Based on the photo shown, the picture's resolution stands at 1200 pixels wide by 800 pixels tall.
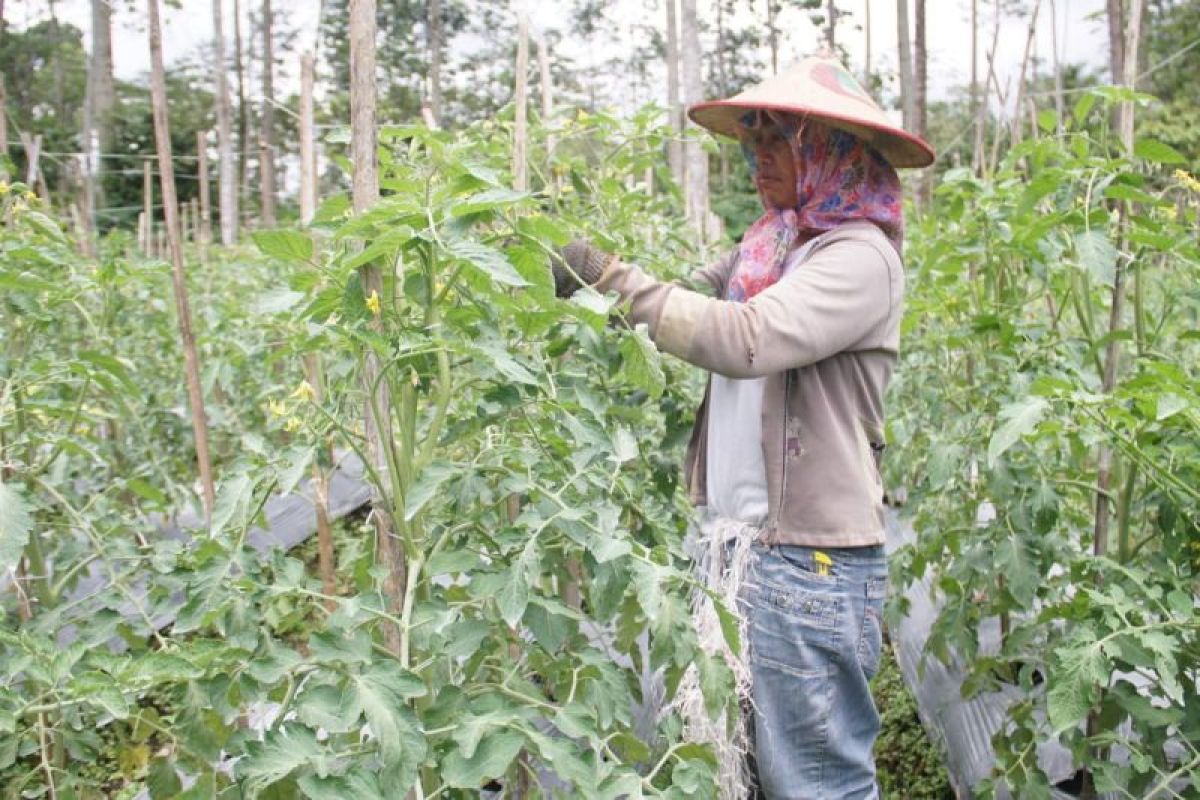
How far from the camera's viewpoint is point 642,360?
1.46 m

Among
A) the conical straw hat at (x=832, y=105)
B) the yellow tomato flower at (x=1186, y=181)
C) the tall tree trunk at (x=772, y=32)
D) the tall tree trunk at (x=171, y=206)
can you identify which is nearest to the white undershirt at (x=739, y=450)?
the conical straw hat at (x=832, y=105)

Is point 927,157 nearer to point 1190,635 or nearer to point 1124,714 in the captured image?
point 1190,635

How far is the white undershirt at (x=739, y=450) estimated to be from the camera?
1.87 meters

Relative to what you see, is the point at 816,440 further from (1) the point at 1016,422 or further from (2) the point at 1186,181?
(2) the point at 1186,181

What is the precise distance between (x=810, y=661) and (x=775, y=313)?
604mm

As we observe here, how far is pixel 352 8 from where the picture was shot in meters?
1.44

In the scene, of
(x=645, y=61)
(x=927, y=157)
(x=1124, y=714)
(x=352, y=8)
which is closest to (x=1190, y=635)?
(x=1124, y=714)

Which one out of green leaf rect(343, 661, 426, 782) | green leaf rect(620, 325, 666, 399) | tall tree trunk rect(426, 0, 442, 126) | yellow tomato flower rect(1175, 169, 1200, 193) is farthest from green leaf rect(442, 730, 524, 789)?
tall tree trunk rect(426, 0, 442, 126)

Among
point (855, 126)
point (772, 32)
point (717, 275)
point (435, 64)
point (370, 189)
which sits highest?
point (772, 32)

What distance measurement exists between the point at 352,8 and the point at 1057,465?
1.93 m

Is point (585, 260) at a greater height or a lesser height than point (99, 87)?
lesser

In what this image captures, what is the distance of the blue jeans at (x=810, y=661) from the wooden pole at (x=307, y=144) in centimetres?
108

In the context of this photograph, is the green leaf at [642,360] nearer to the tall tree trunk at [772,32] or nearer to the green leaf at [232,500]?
the green leaf at [232,500]

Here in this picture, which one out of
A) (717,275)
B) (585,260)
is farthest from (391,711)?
(717,275)
